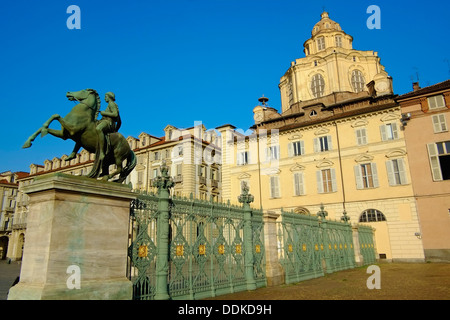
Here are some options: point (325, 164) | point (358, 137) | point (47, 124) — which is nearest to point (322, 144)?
point (325, 164)

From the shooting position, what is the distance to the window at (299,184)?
31.2 m

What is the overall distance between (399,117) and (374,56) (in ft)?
67.3

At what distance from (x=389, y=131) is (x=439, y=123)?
365 cm

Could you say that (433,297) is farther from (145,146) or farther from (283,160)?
(145,146)

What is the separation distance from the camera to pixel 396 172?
2745 centimetres

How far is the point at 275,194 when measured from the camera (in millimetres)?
32500

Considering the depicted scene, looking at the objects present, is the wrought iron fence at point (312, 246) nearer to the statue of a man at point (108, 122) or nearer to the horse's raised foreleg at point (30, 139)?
the statue of a man at point (108, 122)

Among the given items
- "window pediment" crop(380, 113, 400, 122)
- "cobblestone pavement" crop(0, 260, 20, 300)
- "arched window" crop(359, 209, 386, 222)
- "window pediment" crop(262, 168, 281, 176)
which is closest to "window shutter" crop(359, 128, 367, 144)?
"window pediment" crop(380, 113, 400, 122)

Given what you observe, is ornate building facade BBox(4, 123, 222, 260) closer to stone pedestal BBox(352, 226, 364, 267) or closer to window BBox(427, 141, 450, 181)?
stone pedestal BBox(352, 226, 364, 267)

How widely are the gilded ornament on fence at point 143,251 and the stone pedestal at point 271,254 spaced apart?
5.31m


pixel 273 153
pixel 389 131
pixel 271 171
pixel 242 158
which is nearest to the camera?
pixel 389 131

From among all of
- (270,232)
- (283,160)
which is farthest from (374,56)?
(270,232)

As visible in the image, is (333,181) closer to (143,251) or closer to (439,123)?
(439,123)
